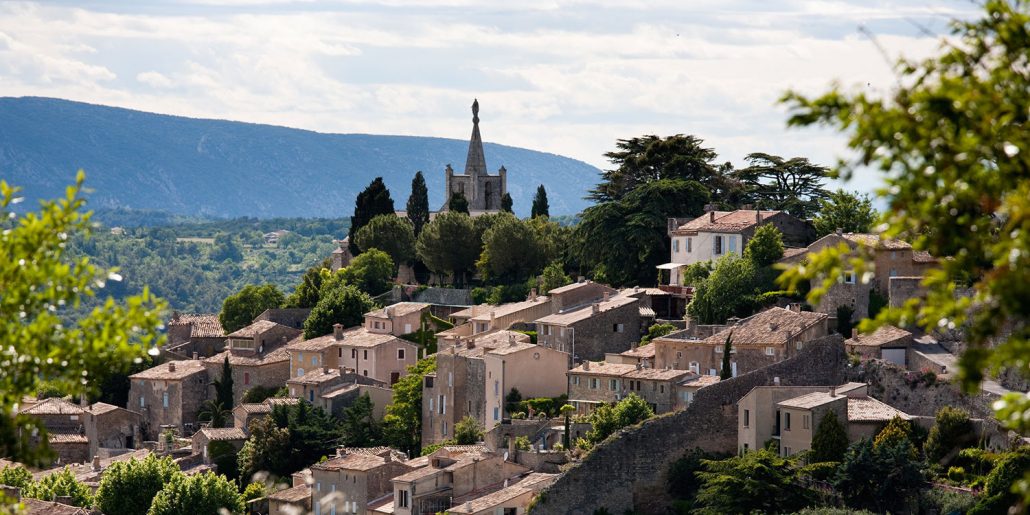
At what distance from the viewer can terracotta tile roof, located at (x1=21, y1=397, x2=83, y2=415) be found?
87312 millimetres

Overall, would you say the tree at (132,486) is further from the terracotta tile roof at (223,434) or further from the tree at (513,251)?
the tree at (513,251)

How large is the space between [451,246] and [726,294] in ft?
87.2

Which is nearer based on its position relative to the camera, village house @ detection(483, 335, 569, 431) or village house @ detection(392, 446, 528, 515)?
village house @ detection(392, 446, 528, 515)

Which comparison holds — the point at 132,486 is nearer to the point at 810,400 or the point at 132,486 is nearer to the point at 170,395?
the point at 170,395

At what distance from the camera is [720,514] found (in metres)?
51.9

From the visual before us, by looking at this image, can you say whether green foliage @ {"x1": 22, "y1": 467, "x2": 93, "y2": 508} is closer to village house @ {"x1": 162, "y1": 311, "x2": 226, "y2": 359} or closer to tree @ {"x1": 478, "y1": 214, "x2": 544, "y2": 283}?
village house @ {"x1": 162, "y1": 311, "x2": 226, "y2": 359}

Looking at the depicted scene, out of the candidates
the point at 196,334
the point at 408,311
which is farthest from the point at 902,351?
the point at 196,334

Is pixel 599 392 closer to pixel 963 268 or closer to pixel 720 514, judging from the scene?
pixel 720 514

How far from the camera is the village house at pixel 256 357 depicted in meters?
83.9

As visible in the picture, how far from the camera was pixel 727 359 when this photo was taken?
61.0m

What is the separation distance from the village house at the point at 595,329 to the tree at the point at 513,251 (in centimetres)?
1510

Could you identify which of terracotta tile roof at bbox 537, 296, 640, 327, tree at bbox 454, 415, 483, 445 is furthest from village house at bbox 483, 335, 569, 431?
terracotta tile roof at bbox 537, 296, 640, 327

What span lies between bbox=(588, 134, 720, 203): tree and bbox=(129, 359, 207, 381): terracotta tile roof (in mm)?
21036

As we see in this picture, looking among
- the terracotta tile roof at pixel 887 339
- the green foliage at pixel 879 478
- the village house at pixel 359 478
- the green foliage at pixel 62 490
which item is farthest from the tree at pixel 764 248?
the green foliage at pixel 62 490
